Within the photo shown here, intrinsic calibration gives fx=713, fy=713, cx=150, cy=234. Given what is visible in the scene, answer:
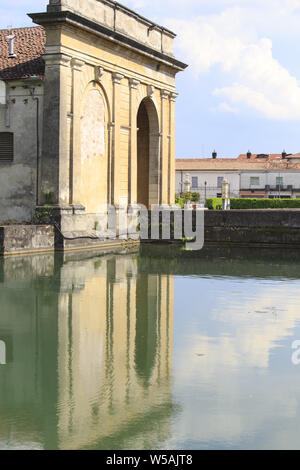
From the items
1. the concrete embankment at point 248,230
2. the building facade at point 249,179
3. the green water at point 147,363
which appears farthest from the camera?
the building facade at point 249,179

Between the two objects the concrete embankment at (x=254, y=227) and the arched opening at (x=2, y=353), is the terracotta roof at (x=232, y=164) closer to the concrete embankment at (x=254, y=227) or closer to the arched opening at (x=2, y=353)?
the concrete embankment at (x=254, y=227)

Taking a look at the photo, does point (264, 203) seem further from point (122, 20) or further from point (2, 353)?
point (2, 353)

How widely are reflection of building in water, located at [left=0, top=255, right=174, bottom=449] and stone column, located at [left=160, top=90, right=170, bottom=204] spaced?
16582mm

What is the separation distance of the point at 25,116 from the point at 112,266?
298 inches

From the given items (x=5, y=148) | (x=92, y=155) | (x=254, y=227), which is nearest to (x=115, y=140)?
(x=92, y=155)

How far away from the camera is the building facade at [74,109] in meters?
21.0

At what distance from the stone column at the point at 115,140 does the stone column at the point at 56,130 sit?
3.06m

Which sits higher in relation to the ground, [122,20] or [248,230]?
[122,20]

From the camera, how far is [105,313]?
33.0 feet

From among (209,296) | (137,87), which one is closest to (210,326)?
(209,296)

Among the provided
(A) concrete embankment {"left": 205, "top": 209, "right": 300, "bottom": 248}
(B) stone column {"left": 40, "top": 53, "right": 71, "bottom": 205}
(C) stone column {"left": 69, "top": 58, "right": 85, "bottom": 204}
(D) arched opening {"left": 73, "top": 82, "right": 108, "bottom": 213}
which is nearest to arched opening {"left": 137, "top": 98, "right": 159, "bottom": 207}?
(A) concrete embankment {"left": 205, "top": 209, "right": 300, "bottom": 248}

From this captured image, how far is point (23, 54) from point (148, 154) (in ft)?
24.5

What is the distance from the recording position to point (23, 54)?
23484 mm

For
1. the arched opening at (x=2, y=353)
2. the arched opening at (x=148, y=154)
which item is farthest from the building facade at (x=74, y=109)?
the arched opening at (x=2, y=353)
